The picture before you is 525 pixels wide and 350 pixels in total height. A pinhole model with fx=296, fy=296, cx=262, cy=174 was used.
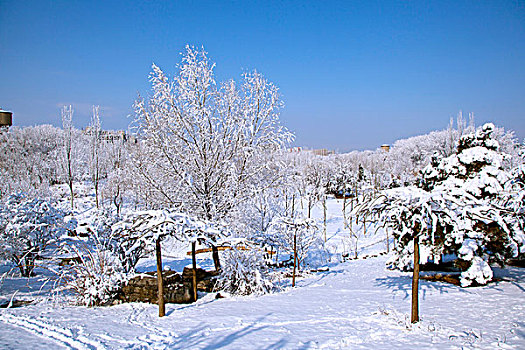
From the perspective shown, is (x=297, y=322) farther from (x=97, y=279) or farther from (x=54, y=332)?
(x=97, y=279)

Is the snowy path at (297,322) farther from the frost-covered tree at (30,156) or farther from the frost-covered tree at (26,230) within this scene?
the frost-covered tree at (30,156)

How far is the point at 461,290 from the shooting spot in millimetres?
9695

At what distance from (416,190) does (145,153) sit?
9856 millimetres

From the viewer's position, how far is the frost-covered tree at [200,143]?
11.1m

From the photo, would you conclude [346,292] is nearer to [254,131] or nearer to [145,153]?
[254,131]

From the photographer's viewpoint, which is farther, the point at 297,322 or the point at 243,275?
the point at 243,275

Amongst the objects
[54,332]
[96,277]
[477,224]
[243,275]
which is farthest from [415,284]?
[96,277]

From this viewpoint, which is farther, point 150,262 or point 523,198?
point 150,262

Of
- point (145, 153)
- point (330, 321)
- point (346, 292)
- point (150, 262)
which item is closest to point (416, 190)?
point (330, 321)

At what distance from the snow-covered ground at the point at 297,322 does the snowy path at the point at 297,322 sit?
19 millimetres

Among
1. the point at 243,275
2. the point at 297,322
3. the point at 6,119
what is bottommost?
the point at 297,322

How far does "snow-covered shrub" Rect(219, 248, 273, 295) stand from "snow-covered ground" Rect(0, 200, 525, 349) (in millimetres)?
422

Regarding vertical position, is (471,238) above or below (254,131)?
below

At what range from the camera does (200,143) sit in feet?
37.6
